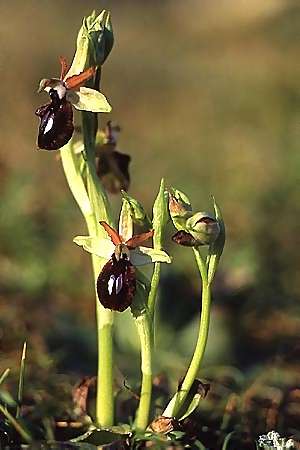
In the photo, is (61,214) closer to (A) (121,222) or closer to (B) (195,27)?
(A) (121,222)

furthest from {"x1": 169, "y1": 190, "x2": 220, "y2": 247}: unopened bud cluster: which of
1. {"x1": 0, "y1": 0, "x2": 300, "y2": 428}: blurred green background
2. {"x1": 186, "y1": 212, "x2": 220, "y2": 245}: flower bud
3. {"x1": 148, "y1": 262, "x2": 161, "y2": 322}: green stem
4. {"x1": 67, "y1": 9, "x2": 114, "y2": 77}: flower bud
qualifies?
{"x1": 0, "y1": 0, "x2": 300, "y2": 428}: blurred green background

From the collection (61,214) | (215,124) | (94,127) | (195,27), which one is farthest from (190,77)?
(94,127)

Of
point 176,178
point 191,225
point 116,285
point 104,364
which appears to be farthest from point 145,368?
point 176,178

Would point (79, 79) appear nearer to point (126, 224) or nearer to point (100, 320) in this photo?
point (126, 224)

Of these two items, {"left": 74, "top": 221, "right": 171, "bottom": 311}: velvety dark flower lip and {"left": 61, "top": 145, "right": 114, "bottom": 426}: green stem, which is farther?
{"left": 61, "top": 145, "right": 114, "bottom": 426}: green stem

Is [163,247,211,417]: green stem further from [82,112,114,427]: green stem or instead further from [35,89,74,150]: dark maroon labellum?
[35,89,74,150]: dark maroon labellum

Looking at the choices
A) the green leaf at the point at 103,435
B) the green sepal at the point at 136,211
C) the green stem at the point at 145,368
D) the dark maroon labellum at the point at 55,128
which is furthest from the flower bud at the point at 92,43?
the green leaf at the point at 103,435
